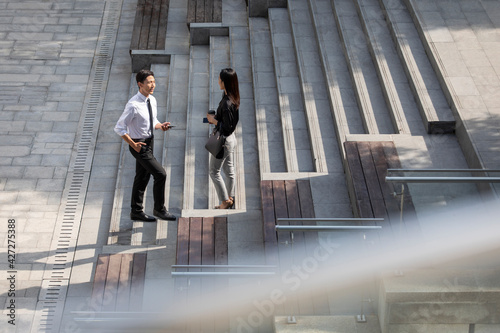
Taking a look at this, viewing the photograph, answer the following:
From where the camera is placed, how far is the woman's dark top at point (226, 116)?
24.4 ft

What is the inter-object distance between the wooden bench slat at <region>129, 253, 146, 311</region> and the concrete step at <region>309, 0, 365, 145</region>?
3.09 metres

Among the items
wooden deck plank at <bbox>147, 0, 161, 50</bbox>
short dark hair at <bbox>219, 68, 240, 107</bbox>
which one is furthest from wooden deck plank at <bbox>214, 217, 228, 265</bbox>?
wooden deck plank at <bbox>147, 0, 161, 50</bbox>

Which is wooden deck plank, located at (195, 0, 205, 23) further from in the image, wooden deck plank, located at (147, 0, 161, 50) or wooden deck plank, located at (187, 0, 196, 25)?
wooden deck plank, located at (147, 0, 161, 50)

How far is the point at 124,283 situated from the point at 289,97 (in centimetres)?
387

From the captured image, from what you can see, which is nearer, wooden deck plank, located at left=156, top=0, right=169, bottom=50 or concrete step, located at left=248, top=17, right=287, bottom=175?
concrete step, located at left=248, top=17, right=287, bottom=175

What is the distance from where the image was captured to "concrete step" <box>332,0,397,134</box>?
895 cm

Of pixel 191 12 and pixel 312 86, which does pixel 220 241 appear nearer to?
pixel 312 86

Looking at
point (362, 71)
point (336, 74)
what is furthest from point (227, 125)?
point (362, 71)

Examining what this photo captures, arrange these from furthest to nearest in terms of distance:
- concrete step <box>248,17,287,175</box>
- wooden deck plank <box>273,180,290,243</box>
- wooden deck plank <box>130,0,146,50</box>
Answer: wooden deck plank <box>130,0,146,50</box>
concrete step <box>248,17,287,175</box>
wooden deck plank <box>273,180,290,243</box>

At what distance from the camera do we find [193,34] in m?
12.0

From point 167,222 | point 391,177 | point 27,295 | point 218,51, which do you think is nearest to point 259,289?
point 391,177

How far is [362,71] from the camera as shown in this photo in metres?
9.79

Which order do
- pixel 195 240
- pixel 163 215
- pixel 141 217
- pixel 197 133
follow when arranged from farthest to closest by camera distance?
pixel 197 133, pixel 141 217, pixel 163 215, pixel 195 240

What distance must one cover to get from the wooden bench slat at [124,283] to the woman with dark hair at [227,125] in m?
1.36
